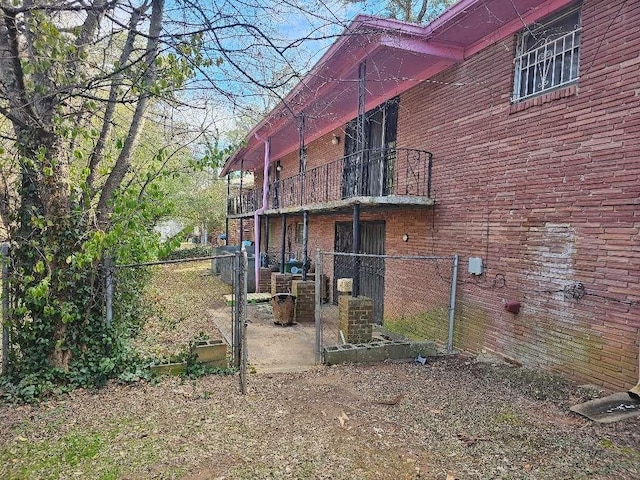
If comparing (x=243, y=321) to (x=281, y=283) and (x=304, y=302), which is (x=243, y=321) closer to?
(x=304, y=302)

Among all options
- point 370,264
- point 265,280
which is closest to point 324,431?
point 370,264

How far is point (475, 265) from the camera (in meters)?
6.94

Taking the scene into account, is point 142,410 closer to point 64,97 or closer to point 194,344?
point 194,344

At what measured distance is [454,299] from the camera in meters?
7.34

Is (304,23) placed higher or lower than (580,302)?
higher

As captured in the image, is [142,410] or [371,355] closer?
[142,410]

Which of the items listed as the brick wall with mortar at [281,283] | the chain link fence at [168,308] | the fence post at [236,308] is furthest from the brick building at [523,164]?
the brick wall with mortar at [281,283]

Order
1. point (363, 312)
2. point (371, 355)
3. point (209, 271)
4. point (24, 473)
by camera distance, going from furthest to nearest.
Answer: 1. point (209, 271)
2. point (363, 312)
3. point (371, 355)
4. point (24, 473)

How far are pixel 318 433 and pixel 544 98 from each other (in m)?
5.24

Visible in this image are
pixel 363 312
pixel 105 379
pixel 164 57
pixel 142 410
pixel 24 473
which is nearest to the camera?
pixel 24 473

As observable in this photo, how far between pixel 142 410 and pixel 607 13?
699 cm

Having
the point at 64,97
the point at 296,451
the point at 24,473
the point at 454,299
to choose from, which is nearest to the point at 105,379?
the point at 24,473

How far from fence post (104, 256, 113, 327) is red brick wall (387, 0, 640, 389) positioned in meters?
5.45

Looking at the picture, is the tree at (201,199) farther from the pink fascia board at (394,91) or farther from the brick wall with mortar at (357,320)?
the brick wall with mortar at (357,320)
